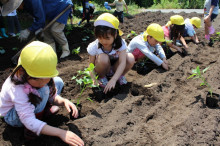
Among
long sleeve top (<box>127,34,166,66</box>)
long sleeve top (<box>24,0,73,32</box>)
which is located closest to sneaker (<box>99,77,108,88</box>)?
long sleeve top (<box>127,34,166,66</box>)

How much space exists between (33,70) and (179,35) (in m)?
3.55

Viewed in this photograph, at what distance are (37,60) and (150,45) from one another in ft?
7.53

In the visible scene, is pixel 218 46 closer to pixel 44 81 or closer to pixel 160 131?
pixel 160 131

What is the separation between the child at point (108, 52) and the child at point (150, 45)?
1.58ft

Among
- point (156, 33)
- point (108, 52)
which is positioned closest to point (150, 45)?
point (156, 33)

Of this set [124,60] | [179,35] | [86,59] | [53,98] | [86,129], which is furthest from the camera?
[179,35]

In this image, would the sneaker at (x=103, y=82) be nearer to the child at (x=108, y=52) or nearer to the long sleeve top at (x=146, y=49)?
the child at (x=108, y=52)

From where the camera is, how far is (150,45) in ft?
11.5

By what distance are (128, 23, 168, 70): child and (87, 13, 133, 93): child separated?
0.48 m

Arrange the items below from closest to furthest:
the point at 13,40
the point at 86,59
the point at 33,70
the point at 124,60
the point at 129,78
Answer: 1. the point at 33,70
2. the point at 124,60
3. the point at 129,78
4. the point at 86,59
5. the point at 13,40

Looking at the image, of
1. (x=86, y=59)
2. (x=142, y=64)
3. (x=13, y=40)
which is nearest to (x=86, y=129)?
(x=142, y=64)

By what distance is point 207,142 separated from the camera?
1.97 meters

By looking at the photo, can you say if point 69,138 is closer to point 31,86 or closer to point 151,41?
point 31,86

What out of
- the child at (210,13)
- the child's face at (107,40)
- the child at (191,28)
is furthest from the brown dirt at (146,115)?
the child at (210,13)
